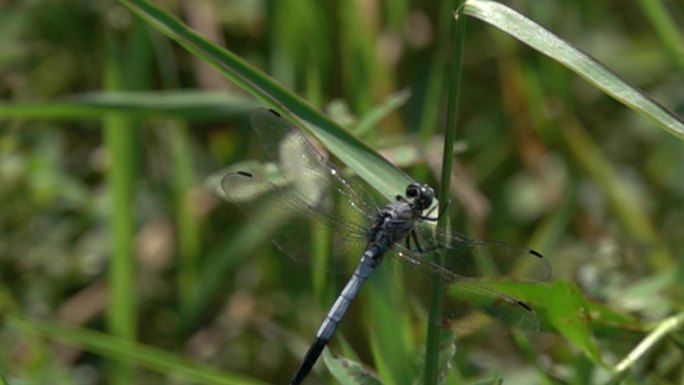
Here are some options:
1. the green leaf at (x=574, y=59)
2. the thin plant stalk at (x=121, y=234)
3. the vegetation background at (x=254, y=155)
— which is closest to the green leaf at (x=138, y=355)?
the vegetation background at (x=254, y=155)

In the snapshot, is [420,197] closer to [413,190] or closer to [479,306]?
[413,190]

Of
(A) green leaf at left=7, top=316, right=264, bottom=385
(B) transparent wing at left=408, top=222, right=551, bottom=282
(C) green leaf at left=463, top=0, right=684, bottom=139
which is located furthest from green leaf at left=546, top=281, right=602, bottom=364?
(A) green leaf at left=7, top=316, right=264, bottom=385

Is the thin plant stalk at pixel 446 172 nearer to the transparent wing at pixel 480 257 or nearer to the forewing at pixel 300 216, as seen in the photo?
the transparent wing at pixel 480 257

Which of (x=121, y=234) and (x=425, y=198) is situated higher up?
(x=425, y=198)

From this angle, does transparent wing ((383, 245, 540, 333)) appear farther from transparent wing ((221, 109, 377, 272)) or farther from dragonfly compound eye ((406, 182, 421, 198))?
transparent wing ((221, 109, 377, 272))

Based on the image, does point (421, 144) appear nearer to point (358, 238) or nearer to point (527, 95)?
point (358, 238)

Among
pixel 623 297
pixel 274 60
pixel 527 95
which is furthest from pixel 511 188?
pixel 623 297

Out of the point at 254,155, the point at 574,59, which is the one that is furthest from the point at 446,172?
the point at 254,155

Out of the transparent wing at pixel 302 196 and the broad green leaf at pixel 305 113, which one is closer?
the broad green leaf at pixel 305 113
